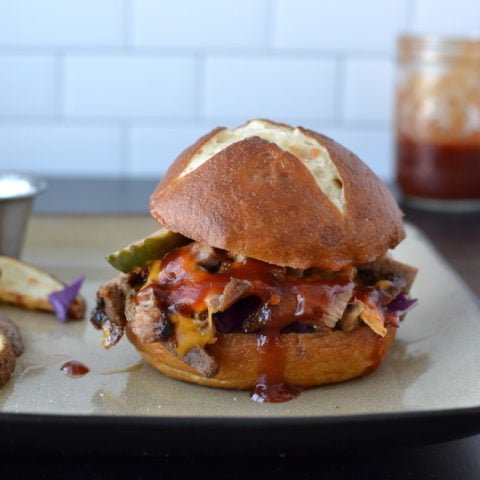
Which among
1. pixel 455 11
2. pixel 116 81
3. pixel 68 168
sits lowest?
pixel 68 168

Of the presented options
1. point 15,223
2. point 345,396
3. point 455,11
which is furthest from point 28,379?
point 455,11

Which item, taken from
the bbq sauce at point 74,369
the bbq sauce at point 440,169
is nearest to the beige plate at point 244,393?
the bbq sauce at point 74,369

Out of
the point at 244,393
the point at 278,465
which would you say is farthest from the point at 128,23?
the point at 278,465

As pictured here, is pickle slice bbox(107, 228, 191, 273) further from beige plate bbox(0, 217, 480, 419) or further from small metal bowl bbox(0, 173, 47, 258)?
small metal bowl bbox(0, 173, 47, 258)

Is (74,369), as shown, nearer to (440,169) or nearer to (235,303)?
(235,303)

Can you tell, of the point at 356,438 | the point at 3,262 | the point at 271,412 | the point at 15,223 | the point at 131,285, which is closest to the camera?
the point at 356,438

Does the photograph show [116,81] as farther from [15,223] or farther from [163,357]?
[163,357]
